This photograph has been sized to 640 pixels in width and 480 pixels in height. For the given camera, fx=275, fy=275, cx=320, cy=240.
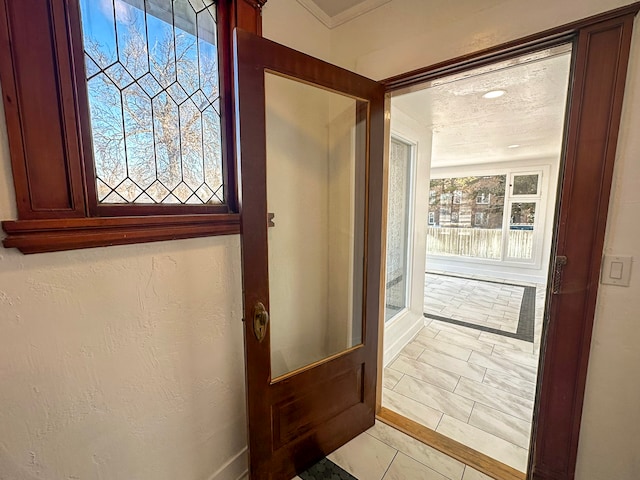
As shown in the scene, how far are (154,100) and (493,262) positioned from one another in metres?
6.65

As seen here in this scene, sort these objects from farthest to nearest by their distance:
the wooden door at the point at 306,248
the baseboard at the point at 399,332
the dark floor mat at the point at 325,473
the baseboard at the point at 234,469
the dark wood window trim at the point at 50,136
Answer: the baseboard at the point at 399,332
the dark floor mat at the point at 325,473
the baseboard at the point at 234,469
the wooden door at the point at 306,248
the dark wood window trim at the point at 50,136

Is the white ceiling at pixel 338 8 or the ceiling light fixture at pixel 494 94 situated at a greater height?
the white ceiling at pixel 338 8

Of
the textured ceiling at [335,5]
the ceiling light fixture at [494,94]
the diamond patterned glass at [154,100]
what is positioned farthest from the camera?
the ceiling light fixture at [494,94]

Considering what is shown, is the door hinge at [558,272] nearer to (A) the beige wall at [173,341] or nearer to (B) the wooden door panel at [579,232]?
(B) the wooden door panel at [579,232]

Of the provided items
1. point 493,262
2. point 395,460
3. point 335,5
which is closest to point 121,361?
point 395,460

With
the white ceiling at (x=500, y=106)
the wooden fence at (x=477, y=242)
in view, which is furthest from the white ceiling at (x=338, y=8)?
the wooden fence at (x=477, y=242)

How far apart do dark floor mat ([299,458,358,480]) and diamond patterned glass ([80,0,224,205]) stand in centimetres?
148

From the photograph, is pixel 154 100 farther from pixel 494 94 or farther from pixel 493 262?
pixel 493 262

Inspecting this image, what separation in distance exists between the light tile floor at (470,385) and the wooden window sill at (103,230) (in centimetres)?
162

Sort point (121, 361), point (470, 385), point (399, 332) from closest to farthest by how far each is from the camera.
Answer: point (121, 361) → point (470, 385) → point (399, 332)

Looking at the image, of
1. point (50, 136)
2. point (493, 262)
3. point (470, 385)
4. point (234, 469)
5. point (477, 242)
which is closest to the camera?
point (50, 136)

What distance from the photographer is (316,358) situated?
5.16ft

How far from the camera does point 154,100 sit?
1.03 metres

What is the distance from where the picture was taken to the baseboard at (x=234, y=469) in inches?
51.3
